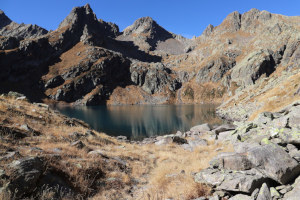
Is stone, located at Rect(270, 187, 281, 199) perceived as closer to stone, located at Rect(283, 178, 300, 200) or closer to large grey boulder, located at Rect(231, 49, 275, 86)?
stone, located at Rect(283, 178, 300, 200)

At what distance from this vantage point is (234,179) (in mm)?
6953

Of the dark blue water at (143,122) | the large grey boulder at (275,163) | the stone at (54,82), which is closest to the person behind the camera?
the large grey boulder at (275,163)

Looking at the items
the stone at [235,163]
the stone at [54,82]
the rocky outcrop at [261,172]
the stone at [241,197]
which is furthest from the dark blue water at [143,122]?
the stone at [54,82]

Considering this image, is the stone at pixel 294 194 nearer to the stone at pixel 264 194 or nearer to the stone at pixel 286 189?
the stone at pixel 286 189

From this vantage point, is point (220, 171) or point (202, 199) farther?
point (220, 171)

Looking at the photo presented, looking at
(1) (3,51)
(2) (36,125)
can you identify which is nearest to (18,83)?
(1) (3,51)

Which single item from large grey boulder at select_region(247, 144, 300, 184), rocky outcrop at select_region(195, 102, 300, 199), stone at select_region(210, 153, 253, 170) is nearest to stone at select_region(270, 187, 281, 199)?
rocky outcrop at select_region(195, 102, 300, 199)

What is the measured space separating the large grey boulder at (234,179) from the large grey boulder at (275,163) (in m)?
0.35

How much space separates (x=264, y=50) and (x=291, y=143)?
9046 inches

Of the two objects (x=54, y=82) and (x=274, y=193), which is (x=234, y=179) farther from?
(x=54, y=82)

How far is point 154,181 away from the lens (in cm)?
1012

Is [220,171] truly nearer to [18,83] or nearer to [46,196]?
[46,196]

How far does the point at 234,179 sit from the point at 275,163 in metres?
1.72

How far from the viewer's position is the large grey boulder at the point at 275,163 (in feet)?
21.0
